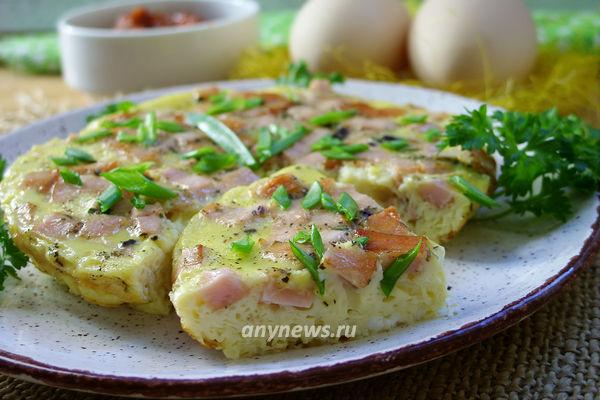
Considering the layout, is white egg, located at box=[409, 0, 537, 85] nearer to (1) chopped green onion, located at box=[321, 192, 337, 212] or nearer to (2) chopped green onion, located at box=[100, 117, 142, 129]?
(2) chopped green onion, located at box=[100, 117, 142, 129]

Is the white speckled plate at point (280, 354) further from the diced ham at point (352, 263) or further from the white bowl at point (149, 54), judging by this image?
the white bowl at point (149, 54)

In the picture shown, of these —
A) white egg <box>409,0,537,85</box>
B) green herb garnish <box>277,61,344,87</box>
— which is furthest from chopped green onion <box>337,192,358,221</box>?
white egg <box>409,0,537,85</box>

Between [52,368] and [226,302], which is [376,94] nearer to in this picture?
[226,302]

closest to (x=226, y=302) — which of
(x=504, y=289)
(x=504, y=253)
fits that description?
(x=504, y=289)

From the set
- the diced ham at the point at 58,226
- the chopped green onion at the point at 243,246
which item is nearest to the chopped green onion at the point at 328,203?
the chopped green onion at the point at 243,246

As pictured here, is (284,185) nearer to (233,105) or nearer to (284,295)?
(284,295)

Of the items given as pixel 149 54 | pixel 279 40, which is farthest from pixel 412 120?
pixel 279 40
